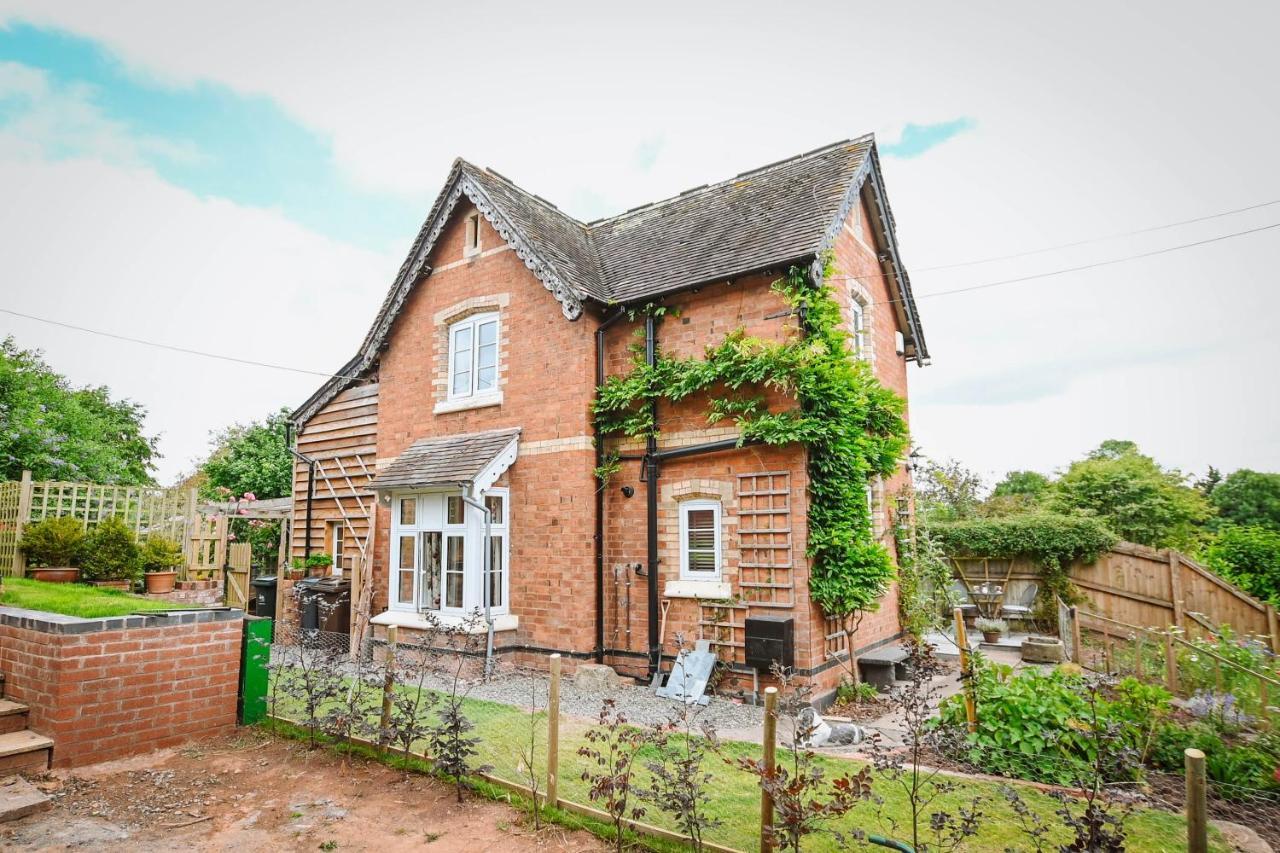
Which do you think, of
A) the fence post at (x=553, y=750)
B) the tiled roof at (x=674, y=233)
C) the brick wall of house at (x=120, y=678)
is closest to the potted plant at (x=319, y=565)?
the tiled roof at (x=674, y=233)

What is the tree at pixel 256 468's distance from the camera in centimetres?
2495

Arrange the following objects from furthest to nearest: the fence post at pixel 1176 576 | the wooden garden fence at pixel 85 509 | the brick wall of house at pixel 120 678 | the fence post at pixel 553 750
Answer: the fence post at pixel 1176 576 < the wooden garden fence at pixel 85 509 < the brick wall of house at pixel 120 678 < the fence post at pixel 553 750

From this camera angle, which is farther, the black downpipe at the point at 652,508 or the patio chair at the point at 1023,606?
the patio chair at the point at 1023,606

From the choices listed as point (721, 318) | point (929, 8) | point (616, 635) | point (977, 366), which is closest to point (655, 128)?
point (929, 8)

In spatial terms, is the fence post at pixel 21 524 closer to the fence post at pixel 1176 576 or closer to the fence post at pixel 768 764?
the fence post at pixel 768 764

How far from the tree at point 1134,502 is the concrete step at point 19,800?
2452cm

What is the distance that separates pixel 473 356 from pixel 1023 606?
14.9 metres

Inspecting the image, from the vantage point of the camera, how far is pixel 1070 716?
616 cm

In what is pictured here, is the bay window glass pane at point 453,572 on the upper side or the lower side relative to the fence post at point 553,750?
upper

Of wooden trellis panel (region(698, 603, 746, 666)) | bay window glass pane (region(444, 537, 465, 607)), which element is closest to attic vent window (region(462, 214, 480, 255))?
bay window glass pane (region(444, 537, 465, 607))

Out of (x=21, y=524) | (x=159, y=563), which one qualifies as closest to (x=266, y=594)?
(x=159, y=563)

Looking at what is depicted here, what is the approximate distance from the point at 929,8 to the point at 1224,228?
5916mm

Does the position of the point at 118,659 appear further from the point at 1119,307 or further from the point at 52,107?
the point at 1119,307

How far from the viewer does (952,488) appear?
23391 millimetres
